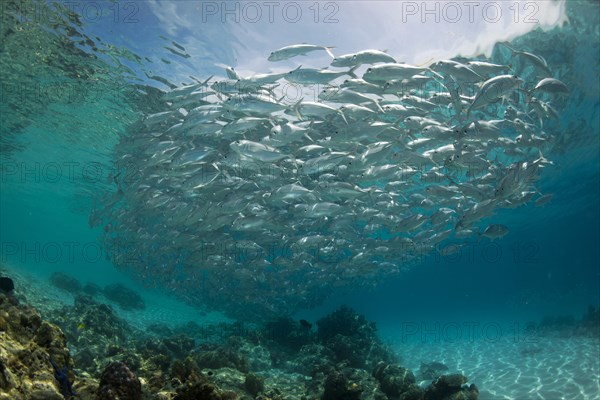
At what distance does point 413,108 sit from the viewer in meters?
8.98

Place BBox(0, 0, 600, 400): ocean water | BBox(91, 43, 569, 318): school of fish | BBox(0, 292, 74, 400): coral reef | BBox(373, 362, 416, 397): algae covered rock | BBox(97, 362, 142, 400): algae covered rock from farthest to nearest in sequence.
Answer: BBox(0, 0, 600, 400): ocean water, BBox(373, 362, 416, 397): algae covered rock, BBox(91, 43, 569, 318): school of fish, BBox(97, 362, 142, 400): algae covered rock, BBox(0, 292, 74, 400): coral reef

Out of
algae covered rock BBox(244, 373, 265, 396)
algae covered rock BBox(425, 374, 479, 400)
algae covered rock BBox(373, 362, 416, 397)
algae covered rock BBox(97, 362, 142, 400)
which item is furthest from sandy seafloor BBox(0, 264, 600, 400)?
algae covered rock BBox(97, 362, 142, 400)

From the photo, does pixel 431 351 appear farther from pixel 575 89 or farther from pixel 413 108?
pixel 413 108

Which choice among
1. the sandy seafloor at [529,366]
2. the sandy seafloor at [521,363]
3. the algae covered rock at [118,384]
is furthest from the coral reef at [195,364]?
the sandy seafloor at [529,366]

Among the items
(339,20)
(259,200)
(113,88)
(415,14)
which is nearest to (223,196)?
(259,200)

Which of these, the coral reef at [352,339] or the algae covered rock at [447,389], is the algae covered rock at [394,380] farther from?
the coral reef at [352,339]

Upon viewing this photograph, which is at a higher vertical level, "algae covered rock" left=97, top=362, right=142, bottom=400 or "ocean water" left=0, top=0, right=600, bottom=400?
"ocean water" left=0, top=0, right=600, bottom=400

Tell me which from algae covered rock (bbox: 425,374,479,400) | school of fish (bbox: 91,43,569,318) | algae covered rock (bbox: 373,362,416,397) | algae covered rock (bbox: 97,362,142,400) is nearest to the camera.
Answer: algae covered rock (bbox: 97,362,142,400)

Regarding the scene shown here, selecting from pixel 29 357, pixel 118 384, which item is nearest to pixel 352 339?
pixel 118 384

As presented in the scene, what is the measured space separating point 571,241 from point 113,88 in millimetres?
82433

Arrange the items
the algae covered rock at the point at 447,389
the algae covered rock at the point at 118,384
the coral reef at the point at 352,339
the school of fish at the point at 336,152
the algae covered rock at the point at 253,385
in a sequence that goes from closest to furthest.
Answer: the algae covered rock at the point at 118,384 → the algae covered rock at the point at 447,389 → the algae covered rock at the point at 253,385 → the school of fish at the point at 336,152 → the coral reef at the point at 352,339

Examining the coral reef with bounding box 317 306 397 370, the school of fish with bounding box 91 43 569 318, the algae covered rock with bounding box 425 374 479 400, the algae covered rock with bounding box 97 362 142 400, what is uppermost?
the school of fish with bounding box 91 43 569 318

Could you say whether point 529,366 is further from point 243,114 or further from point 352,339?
point 243,114

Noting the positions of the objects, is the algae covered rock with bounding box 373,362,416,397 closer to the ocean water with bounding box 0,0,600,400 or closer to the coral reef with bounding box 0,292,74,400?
the ocean water with bounding box 0,0,600,400
